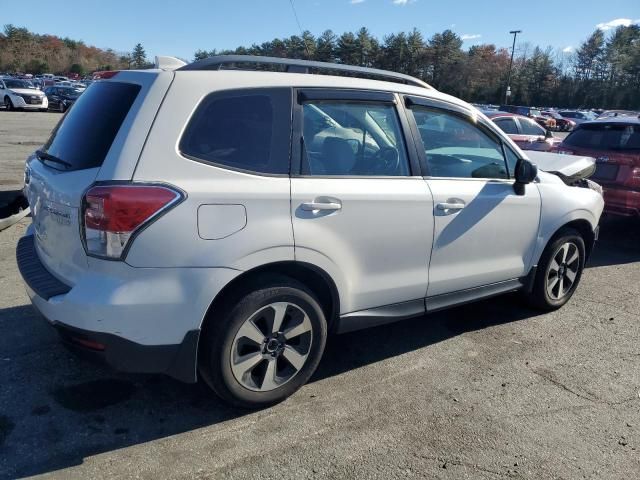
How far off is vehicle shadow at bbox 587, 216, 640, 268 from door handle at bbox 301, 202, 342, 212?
456cm

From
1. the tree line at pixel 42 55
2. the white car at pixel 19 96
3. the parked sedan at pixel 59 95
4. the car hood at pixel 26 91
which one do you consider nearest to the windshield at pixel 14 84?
the white car at pixel 19 96

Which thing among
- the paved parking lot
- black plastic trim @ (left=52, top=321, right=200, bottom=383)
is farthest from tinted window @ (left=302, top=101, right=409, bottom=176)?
the paved parking lot

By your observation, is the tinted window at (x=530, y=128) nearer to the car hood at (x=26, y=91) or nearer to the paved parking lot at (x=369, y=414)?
the paved parking lot at (x=369, y=414)

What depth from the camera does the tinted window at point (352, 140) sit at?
3168 millimetres

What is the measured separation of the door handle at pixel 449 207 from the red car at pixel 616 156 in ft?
14.8

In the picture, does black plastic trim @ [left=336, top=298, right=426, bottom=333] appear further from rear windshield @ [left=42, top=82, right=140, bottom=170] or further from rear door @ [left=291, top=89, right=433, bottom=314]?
rear windshield @ [left=42, top=82, right=140, bottom=170]

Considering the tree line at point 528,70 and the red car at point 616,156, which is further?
the tree line at point 528,70

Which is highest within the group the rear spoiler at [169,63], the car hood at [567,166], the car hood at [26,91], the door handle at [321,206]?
the rear spoiler at [169,63]

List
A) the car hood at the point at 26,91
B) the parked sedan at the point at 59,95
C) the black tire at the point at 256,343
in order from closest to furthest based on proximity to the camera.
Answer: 1. the black tire at the point at 256,343
2. the car hood at the point at 26,91
3. the parked sedan at the point at 59,95

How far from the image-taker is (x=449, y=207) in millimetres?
3641

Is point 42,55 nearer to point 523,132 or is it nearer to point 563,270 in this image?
point 523,132

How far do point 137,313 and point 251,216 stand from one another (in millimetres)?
727

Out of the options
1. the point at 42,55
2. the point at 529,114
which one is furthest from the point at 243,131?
the point at 42,55

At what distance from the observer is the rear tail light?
254 centimetres
